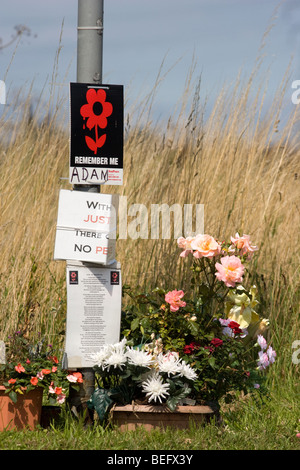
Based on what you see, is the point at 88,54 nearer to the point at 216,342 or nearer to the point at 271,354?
the point at 216,342

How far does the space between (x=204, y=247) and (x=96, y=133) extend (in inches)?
32.2

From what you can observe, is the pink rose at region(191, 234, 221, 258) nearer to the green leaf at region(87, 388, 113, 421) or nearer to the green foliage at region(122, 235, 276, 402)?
the green foliage at region(122, 235, 276, 402)

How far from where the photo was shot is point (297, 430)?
3.38 meters

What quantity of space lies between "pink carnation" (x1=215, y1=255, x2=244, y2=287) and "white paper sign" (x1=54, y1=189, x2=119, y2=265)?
60cm

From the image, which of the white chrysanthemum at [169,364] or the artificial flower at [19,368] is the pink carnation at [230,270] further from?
the artificial flower at [19,368]

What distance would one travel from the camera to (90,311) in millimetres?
3154

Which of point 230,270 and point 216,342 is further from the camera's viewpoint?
point 230,270

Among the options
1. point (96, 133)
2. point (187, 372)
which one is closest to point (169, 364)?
point (187, 372)

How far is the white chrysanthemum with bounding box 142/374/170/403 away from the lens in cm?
304

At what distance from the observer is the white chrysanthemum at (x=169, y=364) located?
3.07 meters

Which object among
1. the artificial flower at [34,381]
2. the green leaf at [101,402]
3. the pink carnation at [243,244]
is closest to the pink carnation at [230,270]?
the pink carnation at [243,244]
